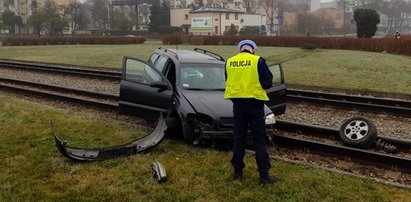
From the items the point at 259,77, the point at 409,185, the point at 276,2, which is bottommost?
the point at 409,185

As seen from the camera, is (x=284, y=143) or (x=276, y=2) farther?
(x=276, y=2)

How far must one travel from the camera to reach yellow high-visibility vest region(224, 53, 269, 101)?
229 inches

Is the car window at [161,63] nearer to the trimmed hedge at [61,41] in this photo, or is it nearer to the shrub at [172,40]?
the shrub at [172,40]

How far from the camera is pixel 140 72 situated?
30.4 feet

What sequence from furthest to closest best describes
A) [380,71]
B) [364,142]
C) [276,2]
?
[276,2] < [380,71] < [364,142]

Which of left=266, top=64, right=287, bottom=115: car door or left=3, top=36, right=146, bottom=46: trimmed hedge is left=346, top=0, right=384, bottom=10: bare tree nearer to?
left=3, top=36, right=146, bottom=46: trimmed hedge

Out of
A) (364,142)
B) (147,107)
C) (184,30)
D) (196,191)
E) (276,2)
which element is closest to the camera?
(196,191)

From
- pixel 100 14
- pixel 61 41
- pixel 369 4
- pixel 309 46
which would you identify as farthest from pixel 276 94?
pixel 369 4

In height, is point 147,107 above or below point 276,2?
below

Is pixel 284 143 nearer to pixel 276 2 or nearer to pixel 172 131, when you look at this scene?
pixel 172 131

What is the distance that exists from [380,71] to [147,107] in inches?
639

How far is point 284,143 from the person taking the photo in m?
8.35

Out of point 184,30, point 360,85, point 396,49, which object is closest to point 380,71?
point 360,85

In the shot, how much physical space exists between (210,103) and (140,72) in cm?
221
